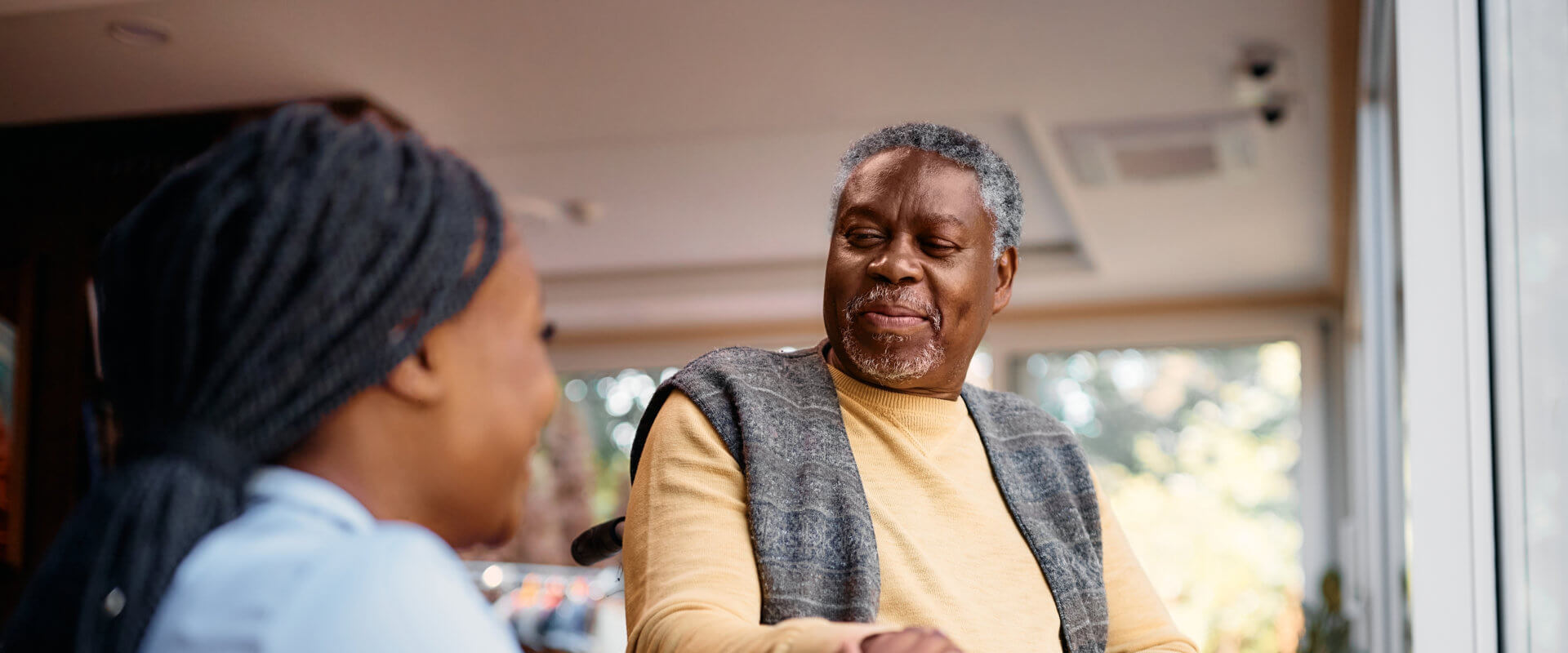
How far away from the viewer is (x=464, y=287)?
694 mm

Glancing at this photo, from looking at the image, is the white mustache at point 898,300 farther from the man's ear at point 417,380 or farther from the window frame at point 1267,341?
the window frame at point 1267,341

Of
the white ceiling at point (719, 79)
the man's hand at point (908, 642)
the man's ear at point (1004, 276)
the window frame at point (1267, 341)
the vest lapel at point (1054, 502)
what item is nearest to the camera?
the man's hand at point (908, 642)

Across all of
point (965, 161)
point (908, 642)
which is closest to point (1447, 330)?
point (965, 161)

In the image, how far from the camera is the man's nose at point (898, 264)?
4.17ft

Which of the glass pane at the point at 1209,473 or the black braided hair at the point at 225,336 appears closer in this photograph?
the black braided hair at the point at 225,336

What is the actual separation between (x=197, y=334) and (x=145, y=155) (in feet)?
11.3

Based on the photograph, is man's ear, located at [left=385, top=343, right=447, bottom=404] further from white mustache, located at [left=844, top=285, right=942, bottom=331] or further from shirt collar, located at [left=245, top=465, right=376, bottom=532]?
white mustache, located at [left=844, top=285, right=942, bottom=331]

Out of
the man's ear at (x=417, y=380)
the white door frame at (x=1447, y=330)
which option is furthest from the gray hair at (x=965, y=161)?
the man's ear at (x=417, y=380)

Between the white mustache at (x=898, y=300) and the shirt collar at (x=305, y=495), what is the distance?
0.70 metres

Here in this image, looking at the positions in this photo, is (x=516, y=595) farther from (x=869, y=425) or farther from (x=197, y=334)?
(x=197, y=334)

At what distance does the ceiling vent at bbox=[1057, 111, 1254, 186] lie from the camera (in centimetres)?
395

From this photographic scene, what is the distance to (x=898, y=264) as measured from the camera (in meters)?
1.27

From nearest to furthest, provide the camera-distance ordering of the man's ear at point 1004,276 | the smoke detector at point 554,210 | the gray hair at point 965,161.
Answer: the gray hair at point 965,161
the man's ear at point 1004,276
the smoke detector at point 554,210

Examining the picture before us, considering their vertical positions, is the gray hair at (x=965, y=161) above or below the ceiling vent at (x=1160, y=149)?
above
